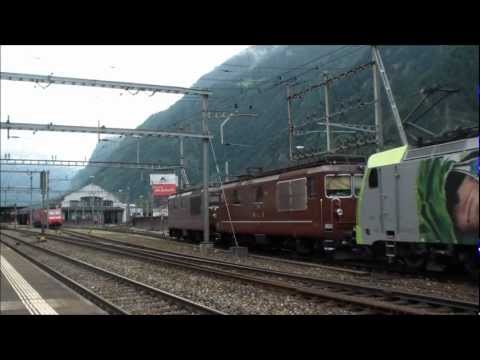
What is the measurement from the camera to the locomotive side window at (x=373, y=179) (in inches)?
531

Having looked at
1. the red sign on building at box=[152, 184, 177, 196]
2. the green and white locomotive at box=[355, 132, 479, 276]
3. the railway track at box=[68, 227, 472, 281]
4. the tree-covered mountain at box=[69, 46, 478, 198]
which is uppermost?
the tree-covered mountain at box=[69, 46, 478, 198]

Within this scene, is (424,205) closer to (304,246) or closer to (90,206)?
(304,246)

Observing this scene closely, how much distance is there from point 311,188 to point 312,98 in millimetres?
47582

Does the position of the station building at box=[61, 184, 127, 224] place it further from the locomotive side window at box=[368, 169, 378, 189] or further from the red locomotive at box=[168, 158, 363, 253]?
the locomotive side window at box=[368, 169, 378, 189]

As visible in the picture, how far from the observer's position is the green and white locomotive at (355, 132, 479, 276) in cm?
977

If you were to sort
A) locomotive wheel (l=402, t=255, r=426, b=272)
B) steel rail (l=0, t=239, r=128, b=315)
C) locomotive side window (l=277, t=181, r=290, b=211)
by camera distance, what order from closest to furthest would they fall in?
steel rail (l=0, t=239, r=128, b=315)
locomotive wheel (l=402, t=255, r=426, b=272)
locomotive side window (l=277, t=181, r=290, b=211)

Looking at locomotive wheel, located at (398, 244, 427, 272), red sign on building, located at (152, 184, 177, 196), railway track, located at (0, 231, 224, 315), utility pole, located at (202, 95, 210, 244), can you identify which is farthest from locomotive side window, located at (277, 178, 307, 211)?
red sign on building, located at (152, 184, 177, 196)

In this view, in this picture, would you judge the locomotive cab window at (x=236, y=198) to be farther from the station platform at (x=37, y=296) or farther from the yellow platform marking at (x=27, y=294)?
the yellow platform marking at (x=27, y=294)

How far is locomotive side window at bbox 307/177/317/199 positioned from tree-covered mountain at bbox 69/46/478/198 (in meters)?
4.31

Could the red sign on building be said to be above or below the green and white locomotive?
above

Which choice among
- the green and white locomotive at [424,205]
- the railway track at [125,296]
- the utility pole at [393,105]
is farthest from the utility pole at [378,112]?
the railway track at [125,296]
